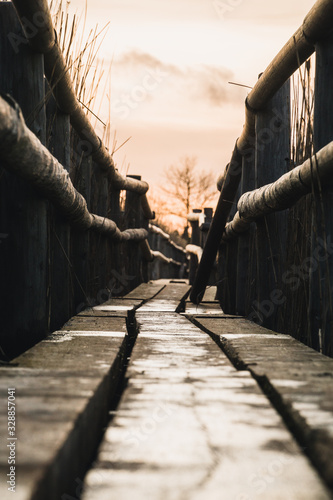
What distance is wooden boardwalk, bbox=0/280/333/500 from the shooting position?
87 centimetres

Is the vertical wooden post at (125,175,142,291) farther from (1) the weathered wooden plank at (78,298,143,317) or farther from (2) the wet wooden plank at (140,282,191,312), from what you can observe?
(1) the weathered wooden plank at (78,298,143,317)

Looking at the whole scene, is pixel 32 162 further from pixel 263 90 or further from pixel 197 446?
pixel 263 90

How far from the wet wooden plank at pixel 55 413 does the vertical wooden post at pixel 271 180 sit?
4.26ft

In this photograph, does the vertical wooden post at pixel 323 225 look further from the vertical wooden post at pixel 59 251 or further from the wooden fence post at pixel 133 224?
the wooden fence post at pixel 133 224

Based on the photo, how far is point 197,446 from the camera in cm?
103

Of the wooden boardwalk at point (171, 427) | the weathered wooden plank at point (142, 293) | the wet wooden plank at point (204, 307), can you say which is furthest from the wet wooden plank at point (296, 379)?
the weathered wooden plank at point (142, 293)

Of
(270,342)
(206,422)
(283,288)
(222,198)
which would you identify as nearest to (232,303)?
(222,198)

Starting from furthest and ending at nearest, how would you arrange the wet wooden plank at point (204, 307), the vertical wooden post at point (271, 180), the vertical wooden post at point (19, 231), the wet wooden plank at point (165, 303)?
the wet wooden plank at point (204, 307) < the wet wooden plank at point (165, 303) < the vertical wooden post at point (271, 180) < the vertical wooden post at point (19, 231)

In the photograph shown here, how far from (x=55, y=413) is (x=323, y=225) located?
3.77 feet

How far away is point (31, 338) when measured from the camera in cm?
225

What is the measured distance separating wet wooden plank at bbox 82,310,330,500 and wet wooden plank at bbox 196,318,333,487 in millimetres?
29

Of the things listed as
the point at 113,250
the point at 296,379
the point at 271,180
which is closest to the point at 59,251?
the point at 271,180

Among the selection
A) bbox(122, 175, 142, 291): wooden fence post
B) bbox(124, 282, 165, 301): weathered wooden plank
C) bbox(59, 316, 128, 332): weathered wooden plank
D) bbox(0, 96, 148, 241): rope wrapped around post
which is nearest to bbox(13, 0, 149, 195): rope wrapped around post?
bbox(0, 96, 148, 241): rope wrapped around post

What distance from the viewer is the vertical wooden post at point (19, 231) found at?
2234 millimetres
